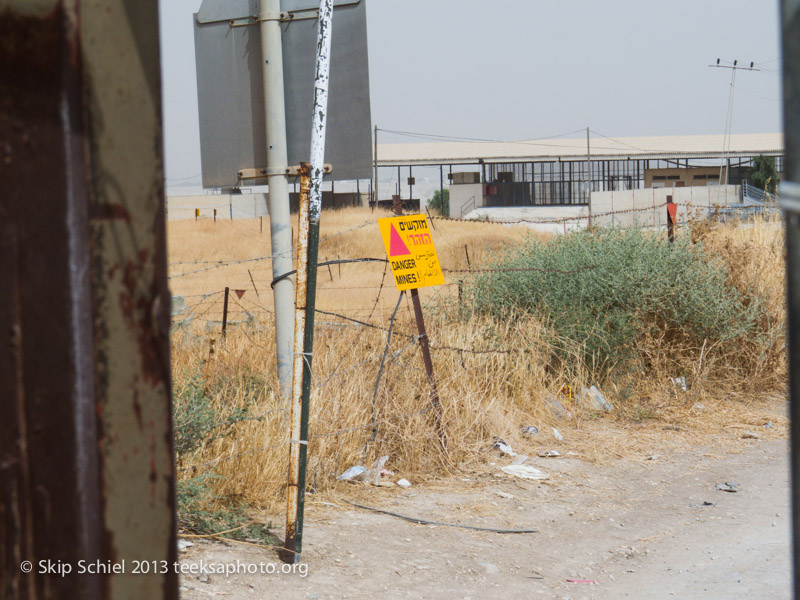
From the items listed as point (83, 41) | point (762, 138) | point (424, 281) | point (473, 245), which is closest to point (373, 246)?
point (473, 245)

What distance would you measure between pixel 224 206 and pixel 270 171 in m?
Answer: 47.1

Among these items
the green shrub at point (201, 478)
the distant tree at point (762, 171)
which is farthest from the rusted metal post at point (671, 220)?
the distant tree at point (762, 171)

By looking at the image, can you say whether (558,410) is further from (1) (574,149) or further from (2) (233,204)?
(2) (233,204)

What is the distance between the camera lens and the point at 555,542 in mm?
4527

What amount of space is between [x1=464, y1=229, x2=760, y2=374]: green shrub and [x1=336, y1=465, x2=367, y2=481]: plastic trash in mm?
3003

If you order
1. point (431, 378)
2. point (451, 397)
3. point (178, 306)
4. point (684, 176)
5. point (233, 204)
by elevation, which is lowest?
point (451, 397)

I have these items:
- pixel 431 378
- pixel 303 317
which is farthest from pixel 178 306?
pixel 303 317

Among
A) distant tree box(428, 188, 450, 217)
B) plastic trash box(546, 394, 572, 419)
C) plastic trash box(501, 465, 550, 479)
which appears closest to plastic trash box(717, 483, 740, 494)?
plastic trash box(501, 465, 550, 479)

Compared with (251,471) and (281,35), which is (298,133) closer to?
(281,35)

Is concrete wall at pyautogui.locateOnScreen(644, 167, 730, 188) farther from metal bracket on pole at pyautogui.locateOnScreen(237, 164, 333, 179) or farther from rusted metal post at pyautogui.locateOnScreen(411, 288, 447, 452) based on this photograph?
metal bracket on pole at pyautogui.locateOnScreen(237, 164, 333, 179)

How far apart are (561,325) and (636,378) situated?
86cm

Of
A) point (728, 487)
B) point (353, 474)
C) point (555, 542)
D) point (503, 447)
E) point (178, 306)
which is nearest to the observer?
point (555, 542)

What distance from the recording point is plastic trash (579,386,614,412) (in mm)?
7211

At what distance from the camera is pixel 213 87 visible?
506cm
